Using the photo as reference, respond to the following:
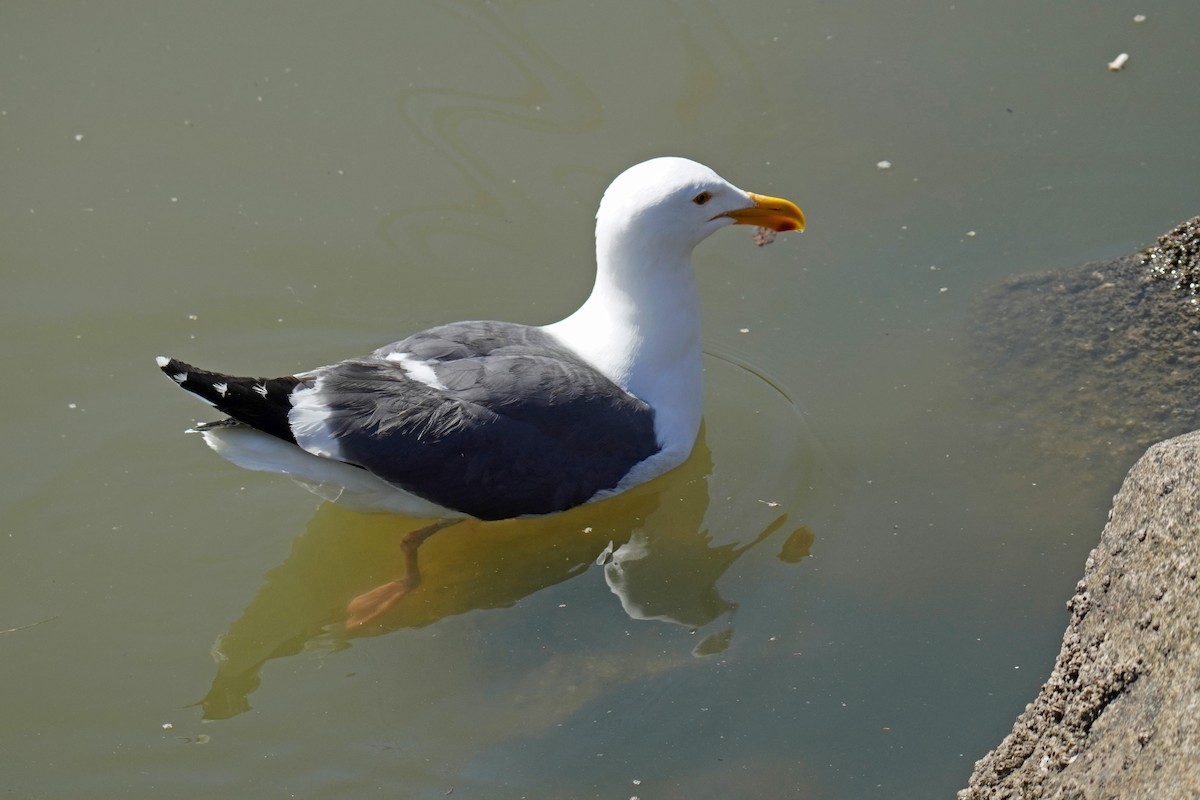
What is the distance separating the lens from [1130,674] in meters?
3.23

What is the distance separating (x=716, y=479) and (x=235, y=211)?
2890 mm

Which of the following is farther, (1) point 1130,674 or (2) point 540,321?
(2) point 540,321

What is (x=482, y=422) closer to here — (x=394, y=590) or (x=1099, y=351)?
(x=394, y=590)

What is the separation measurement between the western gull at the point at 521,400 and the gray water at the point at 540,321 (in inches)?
12.6

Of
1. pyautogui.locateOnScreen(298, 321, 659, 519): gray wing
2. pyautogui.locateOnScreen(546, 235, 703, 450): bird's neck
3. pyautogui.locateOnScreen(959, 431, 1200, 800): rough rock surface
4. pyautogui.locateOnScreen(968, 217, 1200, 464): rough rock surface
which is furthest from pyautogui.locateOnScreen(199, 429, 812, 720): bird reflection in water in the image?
pyautogui.locateOnScreen(959, 431, 1200, 800): rough rock surface

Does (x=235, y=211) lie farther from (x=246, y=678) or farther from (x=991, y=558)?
(x=991, y=558)

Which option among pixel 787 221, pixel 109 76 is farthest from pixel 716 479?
pixel 109 76

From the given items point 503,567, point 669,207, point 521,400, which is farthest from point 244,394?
point 669,207

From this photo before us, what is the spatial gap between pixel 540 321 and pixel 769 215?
4.31ft

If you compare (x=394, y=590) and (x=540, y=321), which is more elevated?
(x=540, y=321)

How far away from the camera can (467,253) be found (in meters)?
6.26

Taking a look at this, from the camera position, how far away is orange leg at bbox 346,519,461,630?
15.8ft

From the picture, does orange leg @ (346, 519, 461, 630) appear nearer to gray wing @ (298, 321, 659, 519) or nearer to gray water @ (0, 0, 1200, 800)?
gray water @ (0, 0, 1200, 800)

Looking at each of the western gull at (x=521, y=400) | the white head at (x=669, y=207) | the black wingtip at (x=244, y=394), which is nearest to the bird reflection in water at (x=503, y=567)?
the western gull at (x=521, y=400)
